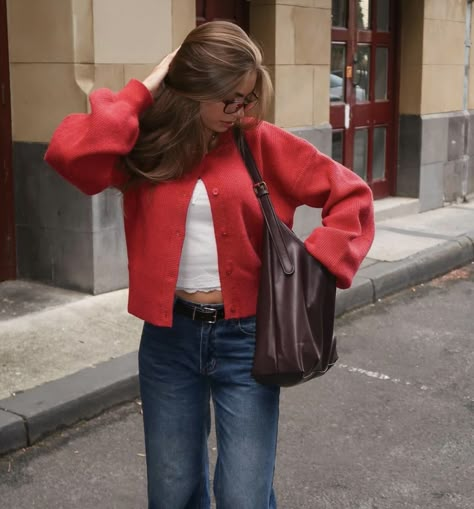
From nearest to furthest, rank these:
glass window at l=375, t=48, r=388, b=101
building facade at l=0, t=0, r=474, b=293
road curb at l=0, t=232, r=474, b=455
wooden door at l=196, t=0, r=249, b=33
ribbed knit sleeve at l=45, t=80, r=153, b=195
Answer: ribbed knit sleeve at l=45, t=80, r=153, b=195, road curb at l=0, t=232, r=474, b=455, building facade at l=0, t=0, r=474, b=293, wooden door at l=196, t=0, r=249, b=33, glass window at l=375, t=48, r=388, b=101

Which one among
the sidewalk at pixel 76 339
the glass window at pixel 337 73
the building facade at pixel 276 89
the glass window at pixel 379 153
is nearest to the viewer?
the sidewalk at pixel 76 339

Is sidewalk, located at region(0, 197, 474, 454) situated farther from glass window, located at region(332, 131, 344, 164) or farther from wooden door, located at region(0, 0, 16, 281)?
glass window, located at region(332, 131, 344, 164)

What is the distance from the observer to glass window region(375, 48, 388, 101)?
9961 millimetres

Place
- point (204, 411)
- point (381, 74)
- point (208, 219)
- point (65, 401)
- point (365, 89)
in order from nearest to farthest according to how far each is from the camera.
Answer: point (208, 219) → point (204, 411) → point (65, 401) → point (365, 89) → point (381, 74)

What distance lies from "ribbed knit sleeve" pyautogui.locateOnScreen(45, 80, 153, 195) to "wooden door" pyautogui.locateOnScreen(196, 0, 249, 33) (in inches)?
205

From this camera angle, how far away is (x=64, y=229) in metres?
6.36

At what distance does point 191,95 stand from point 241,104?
0.45ft

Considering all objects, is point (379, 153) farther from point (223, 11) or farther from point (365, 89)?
point (223, 11)

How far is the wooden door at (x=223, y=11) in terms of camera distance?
755 cm

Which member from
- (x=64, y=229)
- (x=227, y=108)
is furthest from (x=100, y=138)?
(x=64, y=229)

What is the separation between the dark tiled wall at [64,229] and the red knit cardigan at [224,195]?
3.69m

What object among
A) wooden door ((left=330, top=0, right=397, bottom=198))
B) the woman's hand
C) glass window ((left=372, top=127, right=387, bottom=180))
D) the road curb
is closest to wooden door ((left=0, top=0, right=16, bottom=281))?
the road curb

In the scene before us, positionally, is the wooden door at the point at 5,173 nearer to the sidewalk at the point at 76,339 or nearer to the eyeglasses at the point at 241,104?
the sidewalk at the point at 76,339

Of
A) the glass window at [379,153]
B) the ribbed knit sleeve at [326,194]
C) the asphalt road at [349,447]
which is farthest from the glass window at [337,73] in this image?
the ribbed knit sleeve at [326,194]
